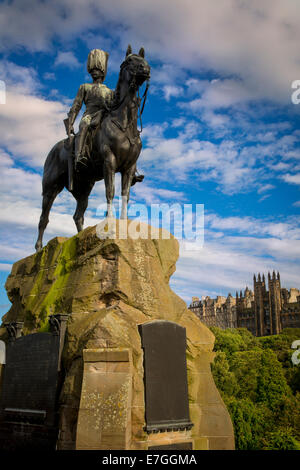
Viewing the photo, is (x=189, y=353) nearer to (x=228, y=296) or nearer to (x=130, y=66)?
(x=130, y=66)

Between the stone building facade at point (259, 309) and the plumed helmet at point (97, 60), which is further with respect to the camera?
the stone building facade at point (259, 309)

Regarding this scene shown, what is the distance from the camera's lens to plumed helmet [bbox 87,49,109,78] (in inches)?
447

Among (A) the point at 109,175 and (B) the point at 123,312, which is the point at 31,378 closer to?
(B) the point at 123,312

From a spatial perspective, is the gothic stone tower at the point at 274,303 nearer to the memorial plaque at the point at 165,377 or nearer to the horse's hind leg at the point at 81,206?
the horse's hind leg at the point at 81,206

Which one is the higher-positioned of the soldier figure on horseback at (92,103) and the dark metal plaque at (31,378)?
the soldier figure on horseback at (92,103)

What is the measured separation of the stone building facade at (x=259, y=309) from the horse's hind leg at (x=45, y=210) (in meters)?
115

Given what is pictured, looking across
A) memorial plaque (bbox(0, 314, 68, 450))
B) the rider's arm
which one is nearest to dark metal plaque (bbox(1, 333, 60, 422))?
memorial plaque (bbox(0, 314, 68, 450))

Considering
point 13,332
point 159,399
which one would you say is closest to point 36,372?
point 13,332

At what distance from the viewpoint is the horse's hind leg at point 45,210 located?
12133 millimetres

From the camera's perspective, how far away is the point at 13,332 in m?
10.2

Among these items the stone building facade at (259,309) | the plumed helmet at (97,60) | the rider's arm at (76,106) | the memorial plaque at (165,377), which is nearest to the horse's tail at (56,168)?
the rider's arm at (76,106)

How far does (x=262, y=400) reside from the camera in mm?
31688

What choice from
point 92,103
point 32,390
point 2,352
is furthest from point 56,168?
point 32,390

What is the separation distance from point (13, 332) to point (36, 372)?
1.77 m
